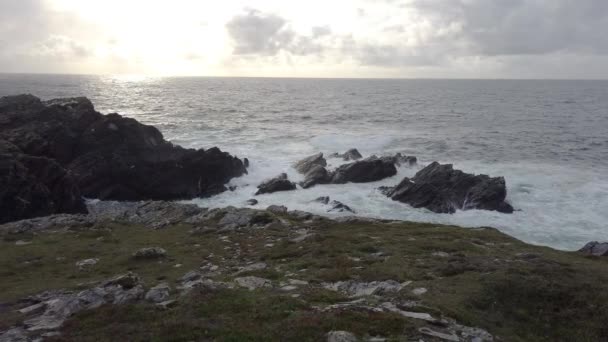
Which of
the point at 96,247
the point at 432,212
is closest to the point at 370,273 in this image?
the point at 96,247

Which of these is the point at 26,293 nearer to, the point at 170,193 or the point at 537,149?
the point at 170,193

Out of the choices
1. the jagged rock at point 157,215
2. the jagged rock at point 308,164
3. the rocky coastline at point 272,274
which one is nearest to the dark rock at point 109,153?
the rocky coastline at point 272,274

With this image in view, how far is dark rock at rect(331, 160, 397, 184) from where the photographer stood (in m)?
55.5

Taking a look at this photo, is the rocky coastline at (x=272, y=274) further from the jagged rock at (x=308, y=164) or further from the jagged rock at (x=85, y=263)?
the jagged rock at (x=308, y=164)

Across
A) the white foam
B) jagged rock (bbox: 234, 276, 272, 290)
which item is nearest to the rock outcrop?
the white foam

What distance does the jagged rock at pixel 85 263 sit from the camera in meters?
23.5

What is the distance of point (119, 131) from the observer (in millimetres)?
54938

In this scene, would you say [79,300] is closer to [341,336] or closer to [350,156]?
[341,336]

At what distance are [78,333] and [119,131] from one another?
147 feet

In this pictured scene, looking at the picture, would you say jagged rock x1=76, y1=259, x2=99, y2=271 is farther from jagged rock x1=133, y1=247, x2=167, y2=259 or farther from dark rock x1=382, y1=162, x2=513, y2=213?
dark rock x1=382, y1=162, x2=513, y2=213

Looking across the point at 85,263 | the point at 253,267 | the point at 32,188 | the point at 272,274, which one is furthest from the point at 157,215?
the point at 272,274

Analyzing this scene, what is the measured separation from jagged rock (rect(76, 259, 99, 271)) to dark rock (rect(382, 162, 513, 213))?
31800 mm

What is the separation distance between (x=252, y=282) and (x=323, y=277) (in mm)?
3071

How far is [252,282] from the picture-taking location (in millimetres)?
19125
